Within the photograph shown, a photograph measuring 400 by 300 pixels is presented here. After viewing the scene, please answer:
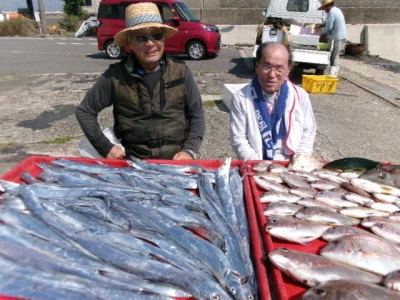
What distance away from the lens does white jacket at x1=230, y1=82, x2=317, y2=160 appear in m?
3.17

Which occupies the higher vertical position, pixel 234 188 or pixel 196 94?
pixel 196 94

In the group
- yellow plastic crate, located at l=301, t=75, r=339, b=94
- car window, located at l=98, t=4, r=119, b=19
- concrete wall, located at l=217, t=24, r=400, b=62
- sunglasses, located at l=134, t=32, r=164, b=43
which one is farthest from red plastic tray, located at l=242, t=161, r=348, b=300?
concrete wall, located at l=217, t=24, r=400, b=62

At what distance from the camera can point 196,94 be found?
321 cm

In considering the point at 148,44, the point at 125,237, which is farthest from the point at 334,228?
the point at 148,44

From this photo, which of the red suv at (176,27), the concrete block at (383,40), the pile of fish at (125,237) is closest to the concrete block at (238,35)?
the red suv at (176,27)

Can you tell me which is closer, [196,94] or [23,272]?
[23,272]

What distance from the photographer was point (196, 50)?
1535cm

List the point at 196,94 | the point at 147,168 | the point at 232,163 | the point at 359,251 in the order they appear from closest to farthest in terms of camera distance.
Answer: the point at 359,251, the point at 147,168, the point at 232,163, the point at 196,94

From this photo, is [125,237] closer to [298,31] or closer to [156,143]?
[156,143]

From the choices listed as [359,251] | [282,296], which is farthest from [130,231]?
[359,251]

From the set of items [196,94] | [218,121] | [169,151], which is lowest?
[218,121]

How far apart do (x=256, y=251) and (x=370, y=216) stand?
2.50 feet

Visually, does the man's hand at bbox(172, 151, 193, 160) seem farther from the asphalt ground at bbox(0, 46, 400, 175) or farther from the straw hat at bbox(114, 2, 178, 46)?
the asphalt ground at bbox(0, 46, 400, 175)

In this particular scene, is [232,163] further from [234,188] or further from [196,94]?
[196,94]
